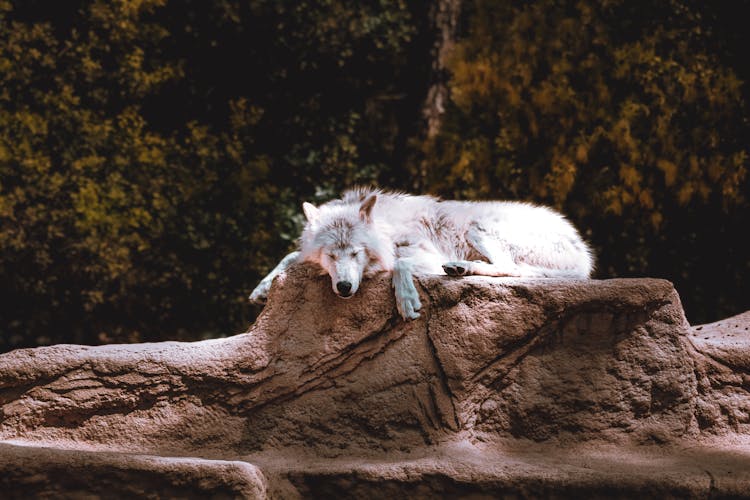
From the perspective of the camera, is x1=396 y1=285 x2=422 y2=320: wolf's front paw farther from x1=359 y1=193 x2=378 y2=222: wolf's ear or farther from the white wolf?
x1=359 y1=193 x2=378 y2=222: wolf's ear

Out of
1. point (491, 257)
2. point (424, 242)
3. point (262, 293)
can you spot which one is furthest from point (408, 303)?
point (262, 293)

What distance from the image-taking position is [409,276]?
15.1ft

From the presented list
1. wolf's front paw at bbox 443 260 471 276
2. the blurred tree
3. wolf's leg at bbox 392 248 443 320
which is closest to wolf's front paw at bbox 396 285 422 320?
wolf's leg at bbox 392 248 443 320

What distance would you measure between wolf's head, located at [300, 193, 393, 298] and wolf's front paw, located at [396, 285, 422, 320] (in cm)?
23

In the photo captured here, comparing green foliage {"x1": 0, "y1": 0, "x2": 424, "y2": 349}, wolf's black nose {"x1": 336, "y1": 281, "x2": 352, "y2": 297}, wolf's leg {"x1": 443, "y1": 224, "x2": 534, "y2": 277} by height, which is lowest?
wolf's black nose {"x1": 336, "y1": 281, "x2": 352, "y2": 297}

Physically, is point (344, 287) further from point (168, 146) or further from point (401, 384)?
point (168, 146)

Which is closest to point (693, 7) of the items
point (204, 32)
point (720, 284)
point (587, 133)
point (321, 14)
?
point (587, 133)

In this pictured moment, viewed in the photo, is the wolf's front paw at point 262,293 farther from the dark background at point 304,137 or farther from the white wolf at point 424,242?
the dark background at point 304,137

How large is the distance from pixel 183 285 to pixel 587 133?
14.8 ft

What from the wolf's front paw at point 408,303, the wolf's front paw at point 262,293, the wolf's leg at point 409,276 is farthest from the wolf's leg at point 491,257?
the wolf's front paw at point 262,293

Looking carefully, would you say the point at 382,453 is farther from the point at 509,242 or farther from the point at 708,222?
the point at 708,222

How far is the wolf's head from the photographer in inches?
179

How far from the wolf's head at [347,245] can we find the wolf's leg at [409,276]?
0.11 meters

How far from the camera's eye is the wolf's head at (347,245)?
455cm
